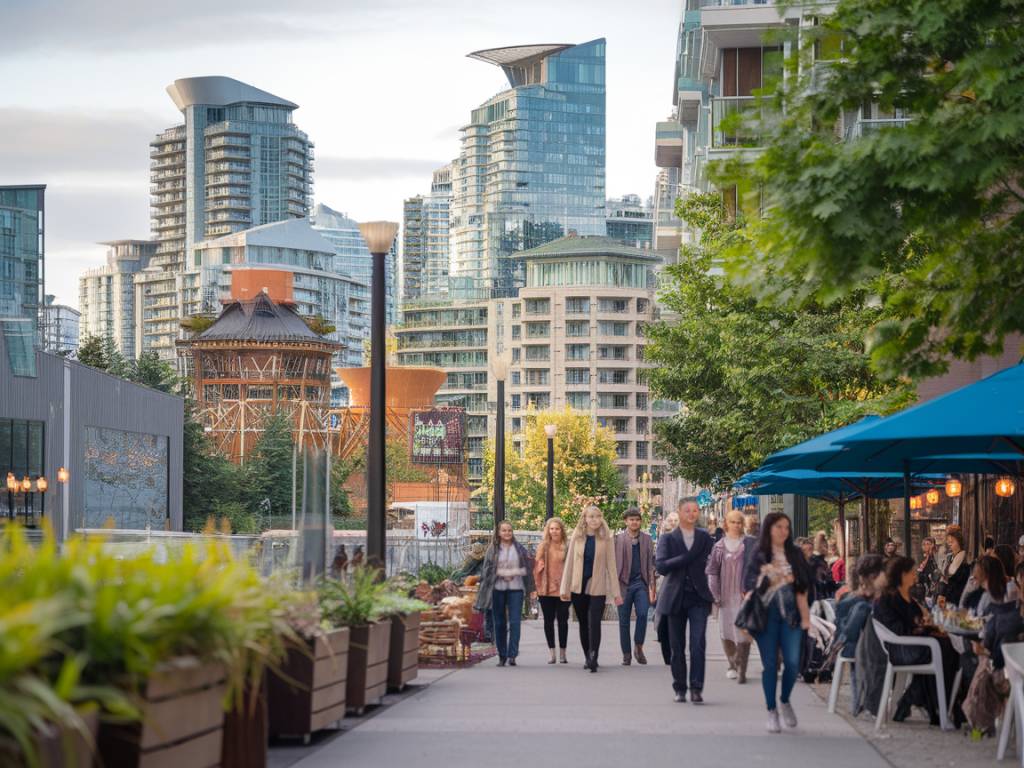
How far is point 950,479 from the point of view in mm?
30125

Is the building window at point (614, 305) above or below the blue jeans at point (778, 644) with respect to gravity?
above

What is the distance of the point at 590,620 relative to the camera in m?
19.6

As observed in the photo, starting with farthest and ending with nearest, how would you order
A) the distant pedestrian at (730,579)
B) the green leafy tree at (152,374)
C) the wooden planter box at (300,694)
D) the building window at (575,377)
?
the building window at (575,377) < the green leafy tree at (152,374) < the distant pedestrian at (730,579) < the wooden planter box at (300,694)

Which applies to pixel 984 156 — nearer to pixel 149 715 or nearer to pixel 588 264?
pixel 149 715

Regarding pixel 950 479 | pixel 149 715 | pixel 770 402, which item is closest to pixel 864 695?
pixel 149 715

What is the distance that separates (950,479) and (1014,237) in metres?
17.1

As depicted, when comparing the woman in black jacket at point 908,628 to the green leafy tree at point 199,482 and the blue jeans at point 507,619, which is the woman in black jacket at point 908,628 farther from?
the green leafy tree at point 199,482

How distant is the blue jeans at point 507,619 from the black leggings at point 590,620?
793mm

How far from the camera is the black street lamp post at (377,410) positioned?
55.7ft

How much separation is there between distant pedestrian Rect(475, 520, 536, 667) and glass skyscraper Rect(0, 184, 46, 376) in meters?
54.2

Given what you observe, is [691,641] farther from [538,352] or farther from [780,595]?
[538,352]

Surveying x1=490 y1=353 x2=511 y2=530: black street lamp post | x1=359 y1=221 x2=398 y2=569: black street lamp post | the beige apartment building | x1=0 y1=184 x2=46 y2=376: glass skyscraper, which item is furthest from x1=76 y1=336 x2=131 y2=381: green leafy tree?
x1=359 y1=221 x2=398 y2=569: black street lamp post

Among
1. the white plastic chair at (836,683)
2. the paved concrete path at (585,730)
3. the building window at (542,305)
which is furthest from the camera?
the building window at (542,305)

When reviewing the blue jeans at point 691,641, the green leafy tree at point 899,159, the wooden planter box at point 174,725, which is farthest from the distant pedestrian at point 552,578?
the wooden planter box at point 174,725
